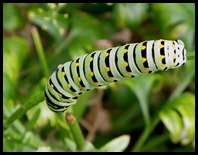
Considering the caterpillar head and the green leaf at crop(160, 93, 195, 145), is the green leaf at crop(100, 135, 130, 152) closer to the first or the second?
the green leaf at crop(160, 93, 195, 145)

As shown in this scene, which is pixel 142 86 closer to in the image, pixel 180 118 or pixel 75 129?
pixel 180 118

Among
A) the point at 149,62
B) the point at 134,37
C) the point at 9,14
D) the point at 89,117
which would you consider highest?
the point at 9,14

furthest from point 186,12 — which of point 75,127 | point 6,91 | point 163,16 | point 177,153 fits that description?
point 75,127

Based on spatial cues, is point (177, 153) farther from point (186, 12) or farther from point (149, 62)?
point (149, 62)

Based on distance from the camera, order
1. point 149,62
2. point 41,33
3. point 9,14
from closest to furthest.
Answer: point 149,62 → point 9,14 → point 41,33

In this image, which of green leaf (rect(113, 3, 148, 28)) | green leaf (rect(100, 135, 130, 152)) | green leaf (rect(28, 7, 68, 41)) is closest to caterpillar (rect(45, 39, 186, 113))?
green leaf (rect(100, 135, 130, 152))

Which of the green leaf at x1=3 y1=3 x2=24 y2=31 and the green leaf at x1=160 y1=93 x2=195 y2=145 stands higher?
the green leaf at x1=3 y1=3 x2=24 y2=31
